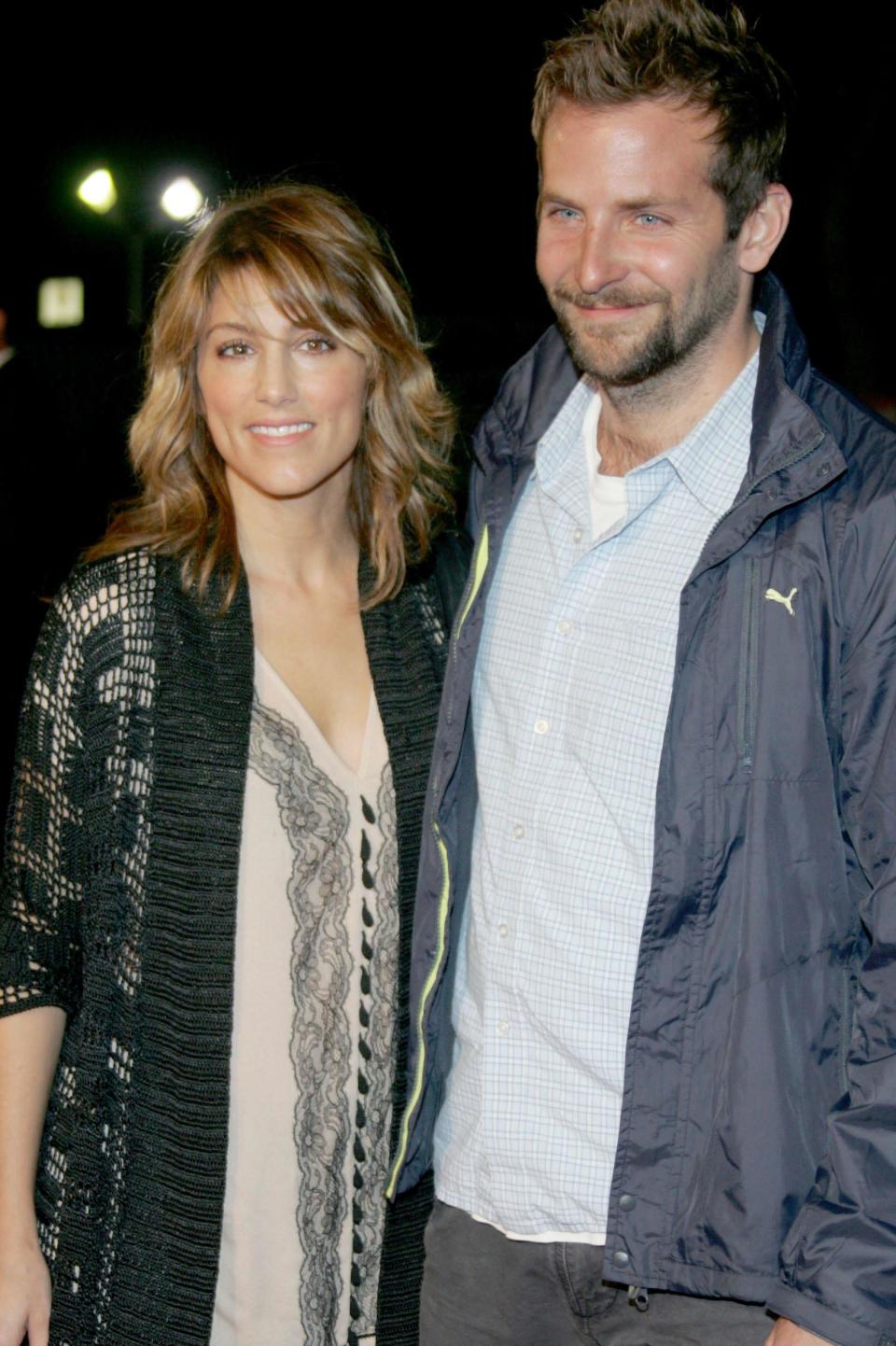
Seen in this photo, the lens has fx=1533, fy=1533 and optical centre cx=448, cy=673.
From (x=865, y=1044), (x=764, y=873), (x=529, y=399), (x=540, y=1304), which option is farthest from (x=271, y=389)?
(x=540, y=1304)

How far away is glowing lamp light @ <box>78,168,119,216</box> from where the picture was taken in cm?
774

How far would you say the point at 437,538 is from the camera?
2639 mm

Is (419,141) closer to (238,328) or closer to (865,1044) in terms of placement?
(238,328)

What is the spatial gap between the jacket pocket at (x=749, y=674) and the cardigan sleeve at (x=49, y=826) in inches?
38.3

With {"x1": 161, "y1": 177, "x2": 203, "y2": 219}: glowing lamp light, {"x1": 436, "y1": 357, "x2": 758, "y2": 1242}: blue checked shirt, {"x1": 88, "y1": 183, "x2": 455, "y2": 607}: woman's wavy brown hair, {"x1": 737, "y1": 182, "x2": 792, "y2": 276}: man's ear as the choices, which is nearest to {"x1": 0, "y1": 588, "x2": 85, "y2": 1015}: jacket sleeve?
{"x1": 88, "y1": 183, "x2": 455, "y2": 607}: woman's wavy brown hair

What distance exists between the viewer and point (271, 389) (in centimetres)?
229

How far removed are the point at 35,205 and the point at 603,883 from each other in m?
8.62

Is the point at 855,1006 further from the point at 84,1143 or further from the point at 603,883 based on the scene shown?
the point at 84,1143

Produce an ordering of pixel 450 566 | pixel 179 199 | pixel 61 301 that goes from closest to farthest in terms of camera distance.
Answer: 1. pixel 450 566
2. pixel 179 199
3. pixel 61 301

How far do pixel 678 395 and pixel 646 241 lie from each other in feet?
0.68

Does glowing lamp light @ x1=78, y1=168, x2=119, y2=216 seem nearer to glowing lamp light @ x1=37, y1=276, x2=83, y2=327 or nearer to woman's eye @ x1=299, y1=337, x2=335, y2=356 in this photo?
glowing lamp light @ x1=37, y1=276, x2=83, y2=327

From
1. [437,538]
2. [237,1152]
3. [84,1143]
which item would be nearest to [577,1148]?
[237,1152]

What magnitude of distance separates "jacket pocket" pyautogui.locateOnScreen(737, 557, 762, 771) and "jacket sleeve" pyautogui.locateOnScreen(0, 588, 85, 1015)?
97cm

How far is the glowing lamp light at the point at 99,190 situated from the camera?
7742mm
